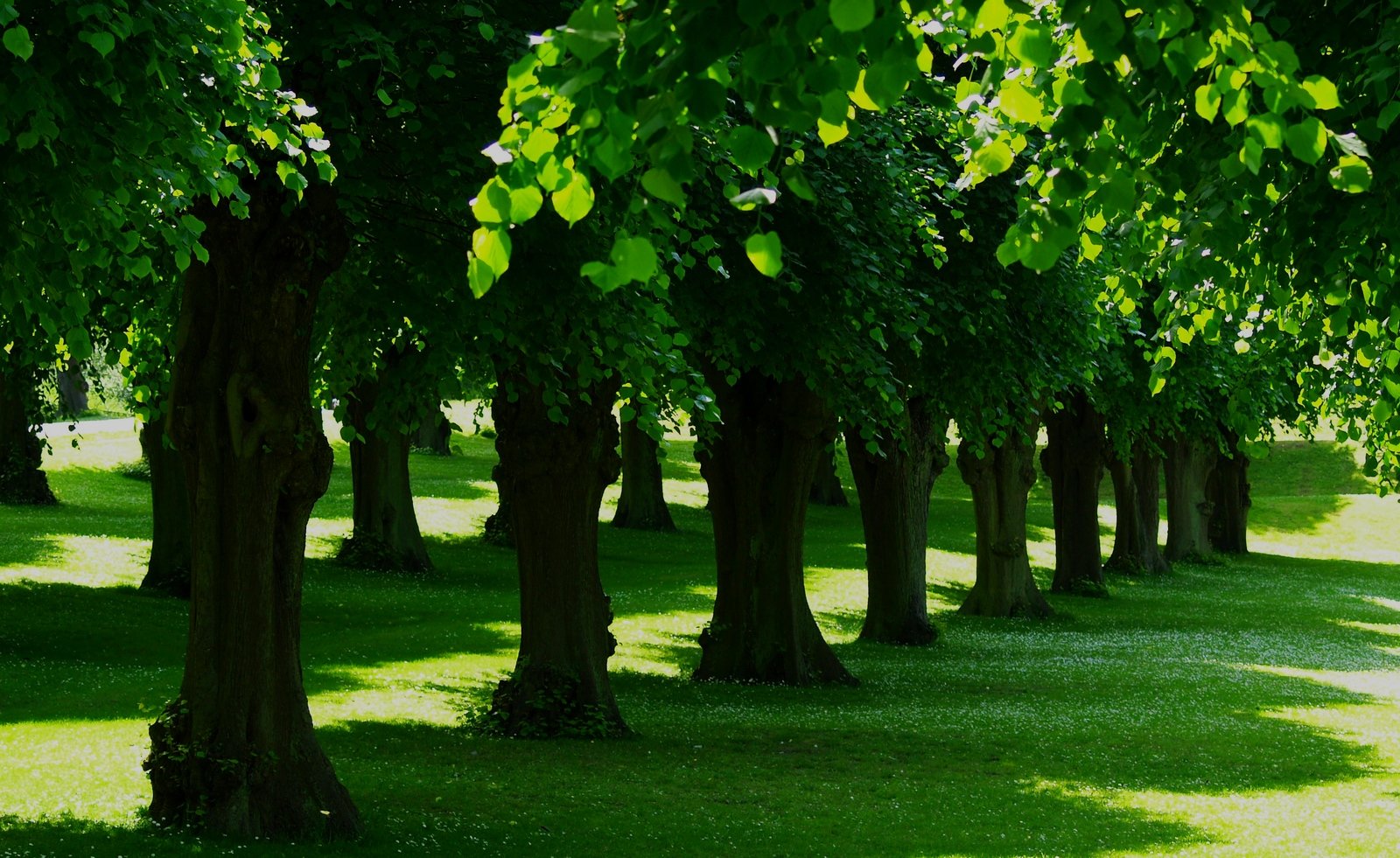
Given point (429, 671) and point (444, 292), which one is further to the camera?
point (429, 671)

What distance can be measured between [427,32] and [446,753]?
6823mm

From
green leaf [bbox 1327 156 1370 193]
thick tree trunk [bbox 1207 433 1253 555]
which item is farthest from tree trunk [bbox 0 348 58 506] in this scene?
thick tree trunk [bbox 1207 433 1253 555]

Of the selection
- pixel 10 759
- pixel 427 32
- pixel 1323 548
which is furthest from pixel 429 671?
pixel 1323 548

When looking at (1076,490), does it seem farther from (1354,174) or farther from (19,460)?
(1354,174)

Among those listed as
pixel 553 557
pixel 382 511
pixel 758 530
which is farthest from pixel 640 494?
pixel 553 557

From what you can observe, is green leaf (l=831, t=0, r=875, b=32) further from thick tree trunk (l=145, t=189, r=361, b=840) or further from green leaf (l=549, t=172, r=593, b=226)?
thick tree trunk (l=145, t=189, r=361, b=840)

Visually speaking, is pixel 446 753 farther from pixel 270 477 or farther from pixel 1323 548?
pixel 1323 548

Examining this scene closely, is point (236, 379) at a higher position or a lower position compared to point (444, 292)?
lower

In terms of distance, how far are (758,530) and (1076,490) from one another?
659 inches

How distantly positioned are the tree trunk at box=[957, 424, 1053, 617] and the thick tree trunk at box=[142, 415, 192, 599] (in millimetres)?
13963

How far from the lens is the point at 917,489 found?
2466 centimetres

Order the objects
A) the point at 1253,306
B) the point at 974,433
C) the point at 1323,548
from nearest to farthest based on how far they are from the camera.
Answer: the point at 1253,306, the point at 974,433, the point at 1323,548

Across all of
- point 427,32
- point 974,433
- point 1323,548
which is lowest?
point 1323,548

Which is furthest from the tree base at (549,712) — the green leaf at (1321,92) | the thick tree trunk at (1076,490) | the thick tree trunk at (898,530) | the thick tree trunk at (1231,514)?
the thick tree trunk at (1231,514)
